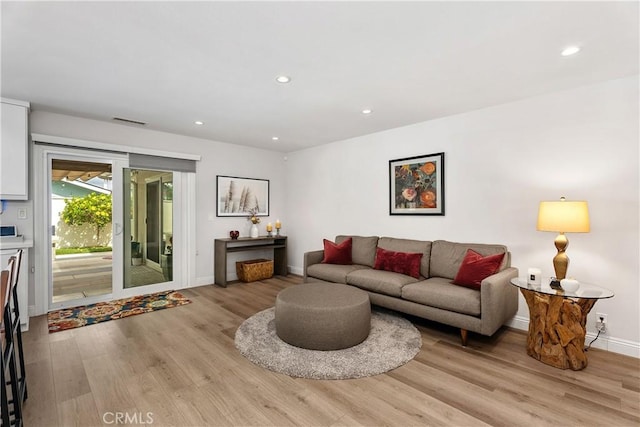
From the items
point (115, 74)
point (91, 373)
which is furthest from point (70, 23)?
point (91, 373)

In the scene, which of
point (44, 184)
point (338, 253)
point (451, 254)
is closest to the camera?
point (451, 254)

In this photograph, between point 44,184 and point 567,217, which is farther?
point 44,184

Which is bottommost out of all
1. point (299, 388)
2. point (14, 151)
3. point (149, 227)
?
point (299, 388)

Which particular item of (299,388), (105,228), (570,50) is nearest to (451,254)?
(570,50)

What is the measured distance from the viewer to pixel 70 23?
196 cm

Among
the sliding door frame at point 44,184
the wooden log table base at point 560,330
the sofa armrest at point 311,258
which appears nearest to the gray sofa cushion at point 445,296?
the wooden log table base at point 560,330

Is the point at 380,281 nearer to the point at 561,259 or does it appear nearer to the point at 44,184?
the point at 561,259

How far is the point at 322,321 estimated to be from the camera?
2736mm

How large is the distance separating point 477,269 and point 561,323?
756 millimetres

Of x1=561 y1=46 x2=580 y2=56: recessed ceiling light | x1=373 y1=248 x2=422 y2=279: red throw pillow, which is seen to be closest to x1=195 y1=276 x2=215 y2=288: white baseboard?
x1=373 y1=248 x2=422 y2=279: red throw pillow

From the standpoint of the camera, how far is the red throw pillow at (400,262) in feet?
12.2

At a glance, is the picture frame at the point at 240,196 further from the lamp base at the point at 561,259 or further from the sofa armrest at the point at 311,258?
the lamp base at the point at 561,259

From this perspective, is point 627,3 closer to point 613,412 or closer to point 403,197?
point 613,412

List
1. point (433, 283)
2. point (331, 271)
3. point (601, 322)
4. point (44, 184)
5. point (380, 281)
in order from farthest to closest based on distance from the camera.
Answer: point (331, 271)
point (44, 184)
point (380, 281)
point (433, 283)
point (601, 322)
